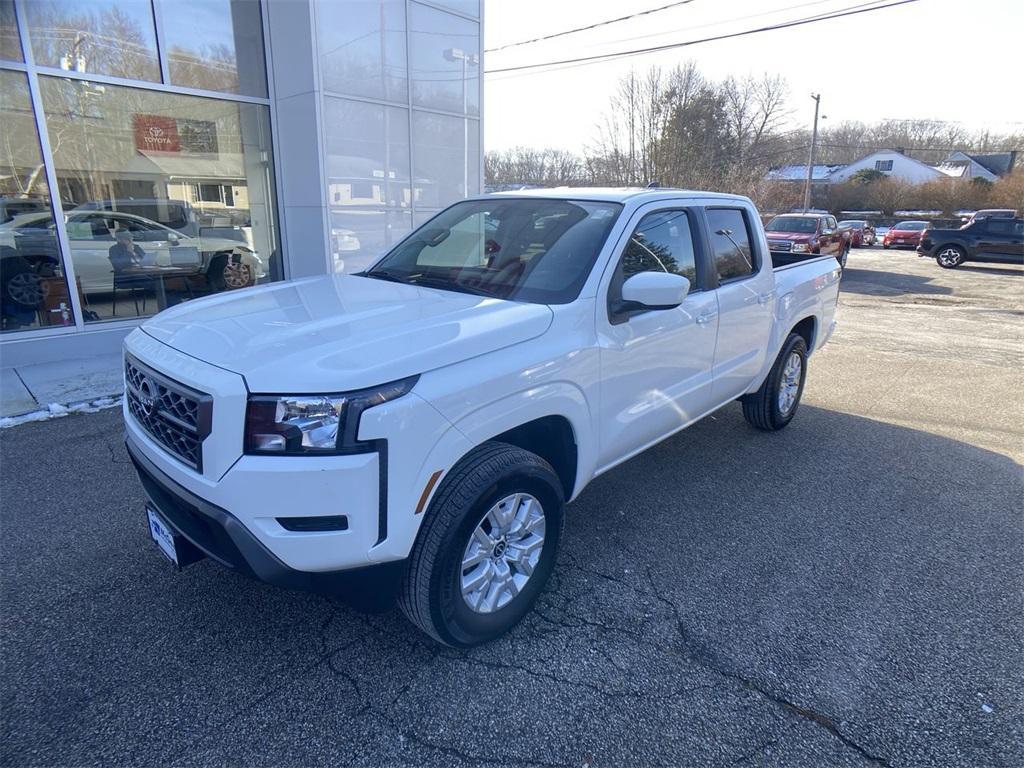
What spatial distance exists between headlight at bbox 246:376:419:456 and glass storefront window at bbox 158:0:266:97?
25.8ft

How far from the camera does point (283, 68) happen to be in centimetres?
836

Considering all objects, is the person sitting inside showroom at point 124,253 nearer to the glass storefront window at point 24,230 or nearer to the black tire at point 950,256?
the glass storefront window at point 24,230

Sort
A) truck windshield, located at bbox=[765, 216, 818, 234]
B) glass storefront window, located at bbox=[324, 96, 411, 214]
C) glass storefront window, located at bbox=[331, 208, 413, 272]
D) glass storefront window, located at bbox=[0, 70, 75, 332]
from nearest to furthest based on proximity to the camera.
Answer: glass storefront window, located at bbox=[0, 70, 75, 332] → glass storefront window, located at bbox=[324, 96, 411, 214] → glass storefront window, located at bbox=[331, 208, 413, 272] → truck windshield, located at bbox=[765, 216, 818, 234]

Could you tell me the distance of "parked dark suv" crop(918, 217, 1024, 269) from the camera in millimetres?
21125

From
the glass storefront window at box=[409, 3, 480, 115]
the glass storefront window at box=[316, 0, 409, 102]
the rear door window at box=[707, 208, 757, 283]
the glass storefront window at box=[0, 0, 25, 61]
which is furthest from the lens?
the glass storefront window at box=[409, 3, 480, 115]

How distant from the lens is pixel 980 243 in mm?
21734

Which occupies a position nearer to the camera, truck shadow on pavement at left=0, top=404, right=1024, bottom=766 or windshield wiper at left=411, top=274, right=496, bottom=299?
truck shadow on pavement at left=0, top=404, right=1024, bottom=766

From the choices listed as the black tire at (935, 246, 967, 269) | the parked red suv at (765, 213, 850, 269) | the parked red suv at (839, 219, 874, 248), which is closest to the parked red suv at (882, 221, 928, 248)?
the parked red suv at (839, 219, 874, 248)

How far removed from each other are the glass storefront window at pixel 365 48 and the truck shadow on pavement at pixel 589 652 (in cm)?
623

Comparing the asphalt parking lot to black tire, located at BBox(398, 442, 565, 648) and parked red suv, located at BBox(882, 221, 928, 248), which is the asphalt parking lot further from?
parked red suv, located at BBox(882, 221, 928, 248)

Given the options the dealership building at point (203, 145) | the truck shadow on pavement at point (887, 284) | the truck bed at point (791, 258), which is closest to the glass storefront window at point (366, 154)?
the dealership building at point (203, 145)

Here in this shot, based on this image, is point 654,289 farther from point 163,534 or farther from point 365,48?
point 365,48

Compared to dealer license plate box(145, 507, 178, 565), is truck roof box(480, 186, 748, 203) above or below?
above

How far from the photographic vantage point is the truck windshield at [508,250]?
3.11 m
